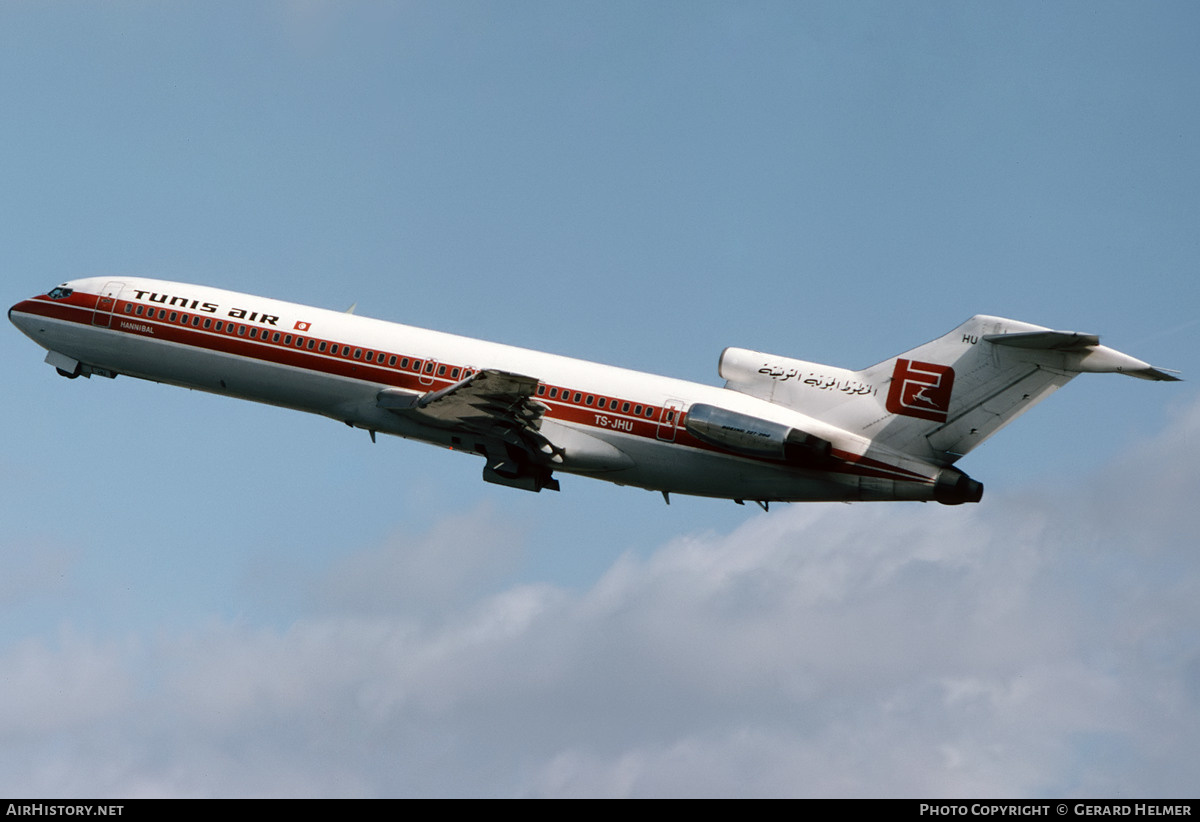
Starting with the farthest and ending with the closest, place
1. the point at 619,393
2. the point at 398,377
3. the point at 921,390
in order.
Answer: the point at 398,377, the point at 619,393, the point at 921,390

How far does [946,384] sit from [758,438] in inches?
212

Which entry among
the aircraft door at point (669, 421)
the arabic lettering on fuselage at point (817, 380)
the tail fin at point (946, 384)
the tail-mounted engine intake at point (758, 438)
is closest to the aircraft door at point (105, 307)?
the aircraft door at point (669, 421)

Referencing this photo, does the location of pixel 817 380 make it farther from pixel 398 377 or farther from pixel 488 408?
pixel 398 377

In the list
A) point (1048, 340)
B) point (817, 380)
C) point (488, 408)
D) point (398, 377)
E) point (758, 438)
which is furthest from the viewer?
point (398, 377)

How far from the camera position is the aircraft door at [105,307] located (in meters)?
44.1

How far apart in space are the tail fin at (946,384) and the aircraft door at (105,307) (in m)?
20.3

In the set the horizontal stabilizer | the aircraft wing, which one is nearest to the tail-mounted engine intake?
the aircraft wing

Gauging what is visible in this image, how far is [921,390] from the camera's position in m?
38.4

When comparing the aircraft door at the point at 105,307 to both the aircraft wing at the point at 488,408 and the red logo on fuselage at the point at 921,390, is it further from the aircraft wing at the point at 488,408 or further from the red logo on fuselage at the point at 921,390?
the red logo on fuselage at the point at 921,390

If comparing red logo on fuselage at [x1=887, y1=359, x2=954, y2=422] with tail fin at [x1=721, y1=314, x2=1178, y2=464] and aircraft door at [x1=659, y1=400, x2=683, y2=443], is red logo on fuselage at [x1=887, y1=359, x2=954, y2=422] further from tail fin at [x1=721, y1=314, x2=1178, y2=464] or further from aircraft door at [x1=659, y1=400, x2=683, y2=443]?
aircraft door at [x1=659, y1=400, x2=683, y2=443]

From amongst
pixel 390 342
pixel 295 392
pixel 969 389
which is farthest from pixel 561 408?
pixel 969 389

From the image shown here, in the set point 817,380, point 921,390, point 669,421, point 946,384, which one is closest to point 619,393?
point 669,421
